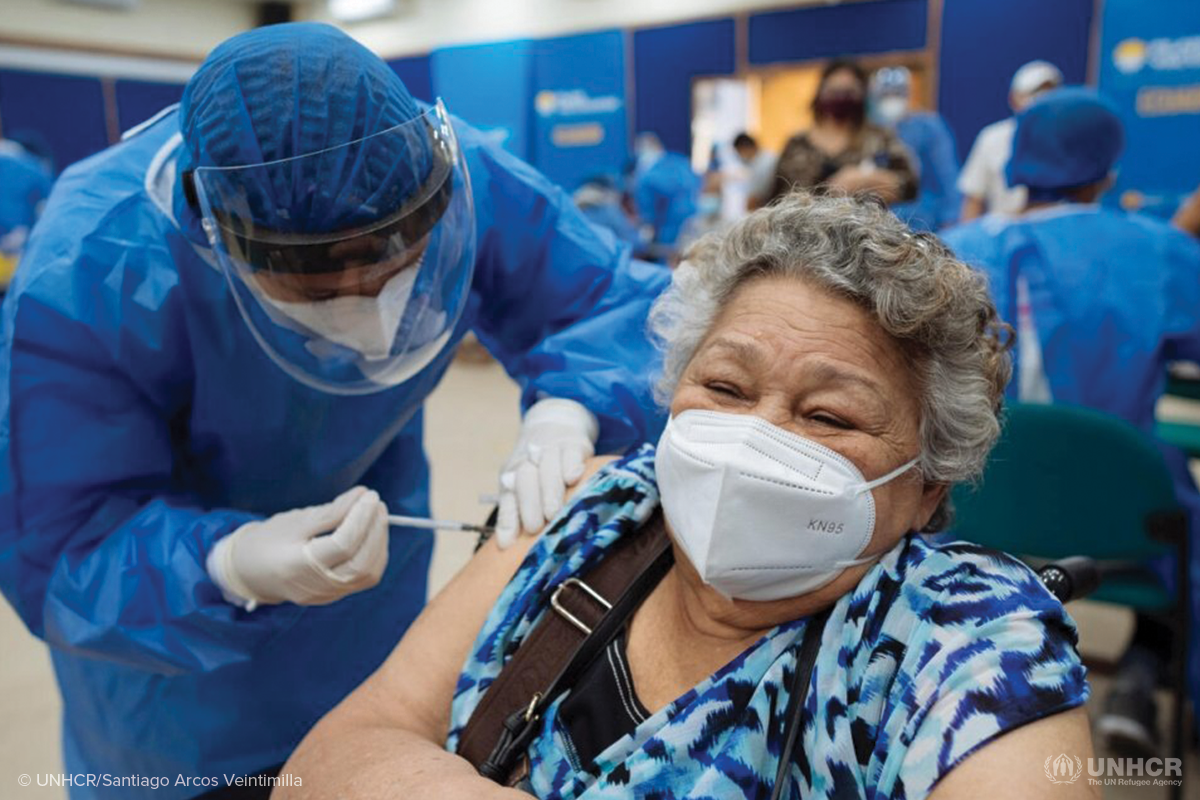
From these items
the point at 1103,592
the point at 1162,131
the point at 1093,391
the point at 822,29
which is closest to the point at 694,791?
the point at 1103,592

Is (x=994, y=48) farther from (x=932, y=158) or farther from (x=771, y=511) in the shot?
(x=771, y=511)

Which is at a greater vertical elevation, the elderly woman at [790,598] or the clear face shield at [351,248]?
the clear face shield at [351,248]

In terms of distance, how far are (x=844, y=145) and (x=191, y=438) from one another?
2568 mm

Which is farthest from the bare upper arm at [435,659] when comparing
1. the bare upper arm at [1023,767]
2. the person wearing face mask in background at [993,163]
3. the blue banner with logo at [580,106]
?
the blue banner with logo at [580,106]

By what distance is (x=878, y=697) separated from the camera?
2.82ft

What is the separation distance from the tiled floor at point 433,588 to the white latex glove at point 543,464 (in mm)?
643

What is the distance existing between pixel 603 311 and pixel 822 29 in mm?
6915

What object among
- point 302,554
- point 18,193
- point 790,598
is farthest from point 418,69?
point 790,598

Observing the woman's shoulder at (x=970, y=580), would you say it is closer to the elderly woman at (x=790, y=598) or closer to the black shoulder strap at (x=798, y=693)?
the elderly woman at (x=790, y=598)

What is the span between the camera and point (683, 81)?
334 inches

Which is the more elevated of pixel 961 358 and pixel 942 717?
pixel 961 358

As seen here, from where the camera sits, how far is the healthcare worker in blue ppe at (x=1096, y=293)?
2131mm

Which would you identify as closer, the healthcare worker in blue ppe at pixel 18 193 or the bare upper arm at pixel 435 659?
the bare upper arm at pixel 435 659

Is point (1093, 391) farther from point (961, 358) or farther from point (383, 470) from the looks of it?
point (383, 470)
